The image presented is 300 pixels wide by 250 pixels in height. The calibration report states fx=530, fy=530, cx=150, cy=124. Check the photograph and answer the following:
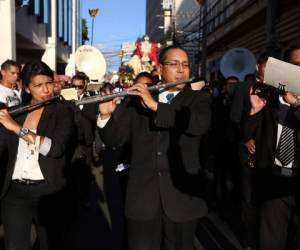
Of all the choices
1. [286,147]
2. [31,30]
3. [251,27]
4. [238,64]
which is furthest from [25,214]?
[31,30]

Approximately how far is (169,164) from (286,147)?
2.82 feet

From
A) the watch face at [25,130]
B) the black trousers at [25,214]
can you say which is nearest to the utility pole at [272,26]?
the black trousers at [25,214]

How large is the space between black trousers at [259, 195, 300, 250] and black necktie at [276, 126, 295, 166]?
10.3 inches

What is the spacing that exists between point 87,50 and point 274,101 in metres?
6.48

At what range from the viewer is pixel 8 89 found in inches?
252

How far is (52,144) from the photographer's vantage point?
354cm

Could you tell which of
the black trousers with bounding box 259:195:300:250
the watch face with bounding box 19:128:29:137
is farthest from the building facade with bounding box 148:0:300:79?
the watch face with bounding box 19:128:29:137

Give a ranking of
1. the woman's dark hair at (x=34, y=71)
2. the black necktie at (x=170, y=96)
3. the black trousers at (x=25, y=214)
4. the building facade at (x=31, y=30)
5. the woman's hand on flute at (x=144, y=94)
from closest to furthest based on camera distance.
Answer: the woman's hand on flute at (x=144, y=94)
the black necktie at (x=170, y=96)
the black trousers at (x=25, y=214)
the woman's dark hair at (x=34, y=71)
the building facade at (x=31, y=30)

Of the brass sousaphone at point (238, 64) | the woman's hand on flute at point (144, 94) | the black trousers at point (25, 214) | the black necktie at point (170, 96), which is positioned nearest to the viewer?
the woman's hand on flute at point (144, 94)

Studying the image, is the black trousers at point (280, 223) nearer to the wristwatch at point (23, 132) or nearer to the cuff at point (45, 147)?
the cuff at point (45, 147)

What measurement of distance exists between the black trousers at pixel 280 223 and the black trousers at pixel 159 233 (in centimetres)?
59

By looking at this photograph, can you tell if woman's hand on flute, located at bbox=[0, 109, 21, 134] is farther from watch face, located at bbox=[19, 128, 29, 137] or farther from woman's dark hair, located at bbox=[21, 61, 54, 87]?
woman's dark hair, located at bbox=[21, 61, 54, 87]

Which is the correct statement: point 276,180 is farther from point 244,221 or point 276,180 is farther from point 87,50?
point 87,50

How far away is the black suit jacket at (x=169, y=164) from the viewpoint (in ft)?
11.1
